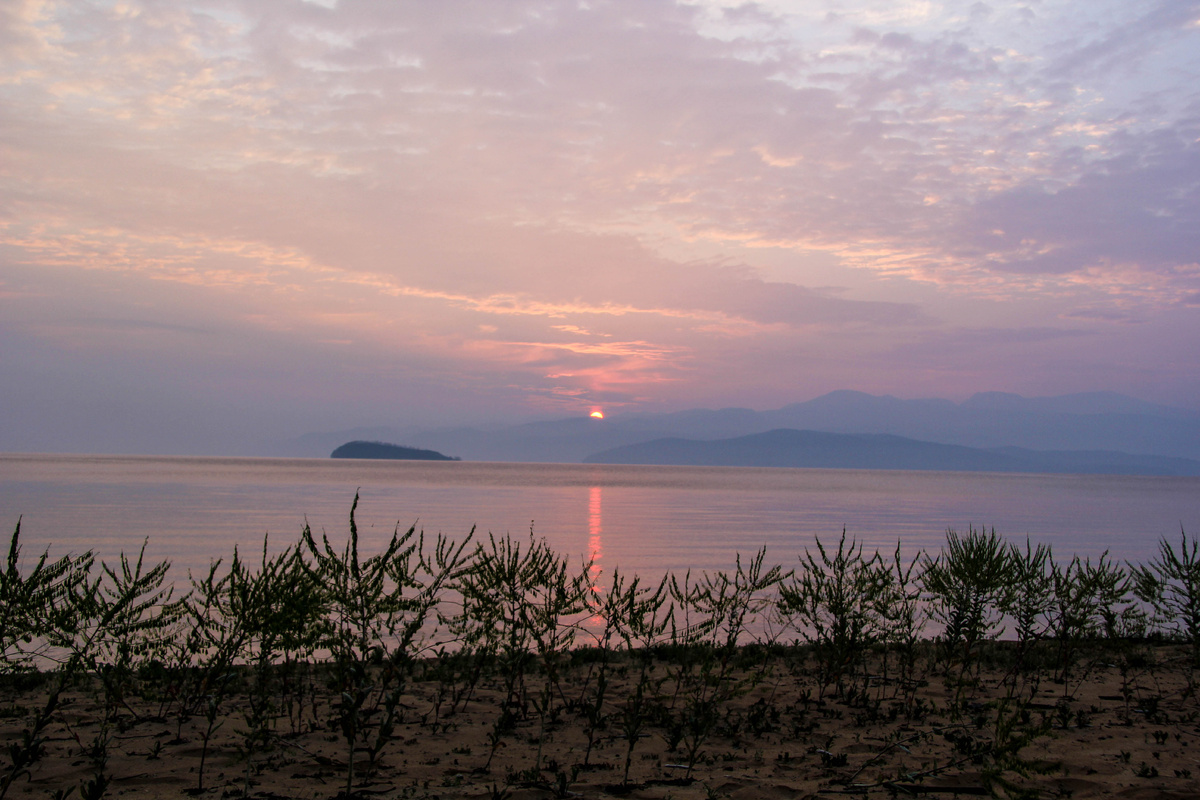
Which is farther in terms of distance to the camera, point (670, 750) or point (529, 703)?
point (529, 703)

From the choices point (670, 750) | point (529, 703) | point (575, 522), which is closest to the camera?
point (670, 750)

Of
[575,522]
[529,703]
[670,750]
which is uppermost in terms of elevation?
[670,750]

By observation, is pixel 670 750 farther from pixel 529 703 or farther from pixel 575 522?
pixel 575 522

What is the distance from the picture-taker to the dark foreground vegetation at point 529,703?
7.15 meters

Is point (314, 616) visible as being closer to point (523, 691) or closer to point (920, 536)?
point (523, 691)

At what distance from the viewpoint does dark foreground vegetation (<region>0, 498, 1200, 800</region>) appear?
715cm

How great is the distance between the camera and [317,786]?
7.23 m

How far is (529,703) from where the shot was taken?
10844 millimetres

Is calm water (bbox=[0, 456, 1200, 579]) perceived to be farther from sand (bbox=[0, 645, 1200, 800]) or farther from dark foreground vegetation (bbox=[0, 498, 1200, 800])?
sand (bbox=[0, 645, 1200, 800])

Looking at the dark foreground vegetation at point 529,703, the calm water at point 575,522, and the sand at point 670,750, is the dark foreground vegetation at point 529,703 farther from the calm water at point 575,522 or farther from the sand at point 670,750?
the calm water at point 575,522

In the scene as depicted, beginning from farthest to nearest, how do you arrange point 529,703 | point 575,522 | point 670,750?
point 575,522, point 529,703, point 670,750

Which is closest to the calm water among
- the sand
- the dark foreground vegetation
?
the dark foreground vegetation

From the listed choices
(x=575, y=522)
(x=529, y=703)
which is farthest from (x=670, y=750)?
(x=575, y=522)

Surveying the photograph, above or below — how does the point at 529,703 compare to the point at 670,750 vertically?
below
